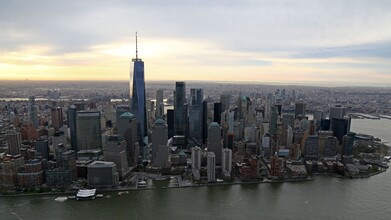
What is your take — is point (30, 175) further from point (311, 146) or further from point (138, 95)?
point (311, 146)

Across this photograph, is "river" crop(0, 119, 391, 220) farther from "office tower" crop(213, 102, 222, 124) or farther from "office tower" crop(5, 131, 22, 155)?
"office tower" crop(213, 102, 222, 124)

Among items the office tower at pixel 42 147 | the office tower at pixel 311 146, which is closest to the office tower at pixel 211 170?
the office tower at pixel 311 146

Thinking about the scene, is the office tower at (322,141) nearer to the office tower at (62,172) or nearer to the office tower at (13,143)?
the office tower at (62,172)

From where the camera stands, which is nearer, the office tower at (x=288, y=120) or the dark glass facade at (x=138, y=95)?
the dark glass facade at (x=138, y=95)

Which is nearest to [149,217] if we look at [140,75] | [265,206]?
[265,206]

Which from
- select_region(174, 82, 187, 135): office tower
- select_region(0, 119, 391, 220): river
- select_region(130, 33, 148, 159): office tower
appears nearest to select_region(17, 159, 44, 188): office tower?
select_region(0, 119, 391, 220): river

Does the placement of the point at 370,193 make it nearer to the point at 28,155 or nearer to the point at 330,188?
the point at 330,188
